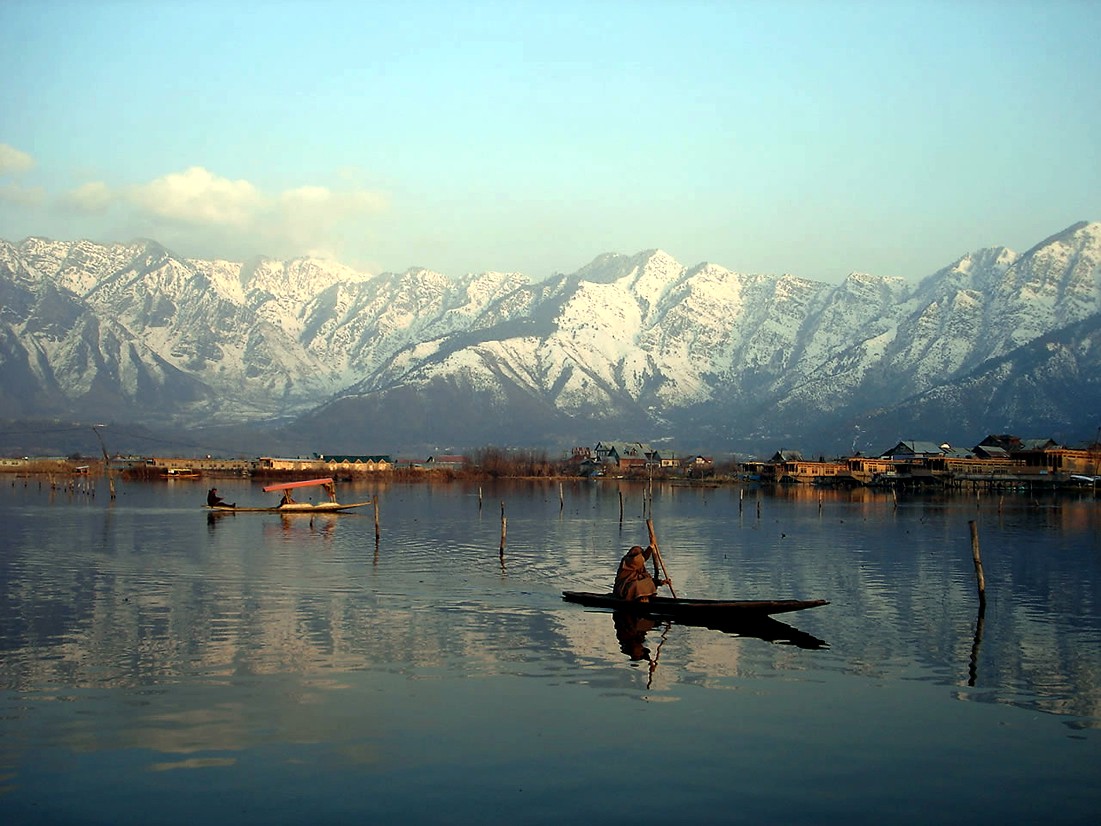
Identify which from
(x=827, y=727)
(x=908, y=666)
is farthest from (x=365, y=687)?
(x=908, y=666)

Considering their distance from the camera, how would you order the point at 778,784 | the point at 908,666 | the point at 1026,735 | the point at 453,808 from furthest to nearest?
the point at 908,666 < the point at 1026,735 < the point at 778,784 < the point at 453,808

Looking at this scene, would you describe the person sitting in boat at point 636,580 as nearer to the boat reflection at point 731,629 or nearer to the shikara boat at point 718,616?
the shikara boat at point 718,616

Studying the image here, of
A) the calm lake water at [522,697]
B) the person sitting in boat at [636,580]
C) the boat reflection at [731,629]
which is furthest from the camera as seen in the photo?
the person sitting in boat at [636,580]

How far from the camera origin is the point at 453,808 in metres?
20.8

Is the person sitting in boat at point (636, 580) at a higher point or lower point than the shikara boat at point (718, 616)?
higher

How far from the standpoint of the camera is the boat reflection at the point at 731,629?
3559 centimetres

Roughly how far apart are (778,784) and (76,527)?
70.0 metres

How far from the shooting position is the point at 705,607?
38594mm

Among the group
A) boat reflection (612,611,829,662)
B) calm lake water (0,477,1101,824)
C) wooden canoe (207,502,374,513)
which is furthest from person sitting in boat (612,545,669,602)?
wooden canoe (207,502,374,513)

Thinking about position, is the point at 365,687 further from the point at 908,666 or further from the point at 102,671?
the point at 908,666

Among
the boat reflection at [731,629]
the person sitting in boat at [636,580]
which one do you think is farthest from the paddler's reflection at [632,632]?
the person sitting in boat at [636,580]

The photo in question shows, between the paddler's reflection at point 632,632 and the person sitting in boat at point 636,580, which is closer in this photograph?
the paddler's reflection at point 632,632

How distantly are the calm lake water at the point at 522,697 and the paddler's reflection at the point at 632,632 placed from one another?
0.72 ft

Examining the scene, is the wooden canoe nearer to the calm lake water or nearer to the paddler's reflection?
the calm lake water
